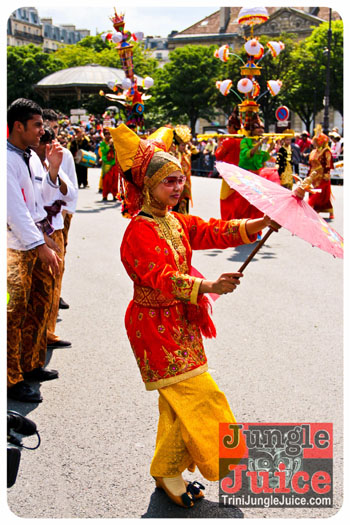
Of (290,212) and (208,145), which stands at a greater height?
(208,145)

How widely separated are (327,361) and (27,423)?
3157 mm

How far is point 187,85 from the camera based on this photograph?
58.6m

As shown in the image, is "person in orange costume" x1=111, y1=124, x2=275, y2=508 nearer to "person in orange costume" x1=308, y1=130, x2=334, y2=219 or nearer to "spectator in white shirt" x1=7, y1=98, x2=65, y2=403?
"spectator in white shirt" x1=7, y1=98, x2=65, y2=403

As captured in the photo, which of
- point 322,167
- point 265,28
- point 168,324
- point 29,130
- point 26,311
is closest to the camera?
point 168,324

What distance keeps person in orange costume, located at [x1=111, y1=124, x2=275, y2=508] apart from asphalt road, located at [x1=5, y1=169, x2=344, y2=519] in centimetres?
29

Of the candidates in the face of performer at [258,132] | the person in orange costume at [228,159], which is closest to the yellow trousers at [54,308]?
the person in orange costume at [228,159]

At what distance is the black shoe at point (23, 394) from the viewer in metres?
4.68

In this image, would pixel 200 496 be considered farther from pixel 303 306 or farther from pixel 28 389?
pixel 303 306

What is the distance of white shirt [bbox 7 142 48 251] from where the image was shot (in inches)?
173

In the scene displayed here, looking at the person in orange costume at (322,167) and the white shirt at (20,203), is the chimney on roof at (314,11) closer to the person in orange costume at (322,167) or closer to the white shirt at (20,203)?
the person in orange costume at (322,167)

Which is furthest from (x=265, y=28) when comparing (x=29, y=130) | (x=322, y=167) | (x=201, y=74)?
(x=29, y=130)

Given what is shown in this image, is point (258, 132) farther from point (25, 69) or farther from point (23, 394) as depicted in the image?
point (25, 69)

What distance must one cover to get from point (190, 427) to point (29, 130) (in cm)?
246

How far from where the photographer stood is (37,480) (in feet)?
11.9
